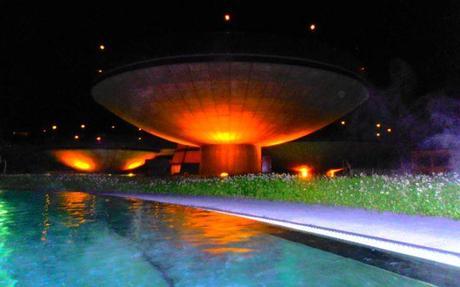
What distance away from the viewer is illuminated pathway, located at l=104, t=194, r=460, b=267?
7.62m

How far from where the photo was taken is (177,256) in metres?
7.85

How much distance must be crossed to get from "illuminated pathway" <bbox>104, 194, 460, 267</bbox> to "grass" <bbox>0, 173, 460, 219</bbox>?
0.49m

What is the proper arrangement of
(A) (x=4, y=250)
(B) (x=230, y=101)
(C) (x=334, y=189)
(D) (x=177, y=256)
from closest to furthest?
(D) (x=177, y=256), (A) (x=4, y=250), (C) (x=334, y=189), (B) (x=230, y=101)

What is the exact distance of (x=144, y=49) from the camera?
66.5 feet

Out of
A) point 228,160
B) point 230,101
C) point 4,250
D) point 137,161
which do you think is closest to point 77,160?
point 137,161

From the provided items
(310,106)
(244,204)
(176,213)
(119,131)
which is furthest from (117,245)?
(119,131)

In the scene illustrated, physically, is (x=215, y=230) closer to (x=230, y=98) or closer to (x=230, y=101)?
(x=230, y=98)

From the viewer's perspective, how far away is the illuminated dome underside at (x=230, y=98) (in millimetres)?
20169

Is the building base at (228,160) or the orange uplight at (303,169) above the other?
the orange uplight at (303,169)

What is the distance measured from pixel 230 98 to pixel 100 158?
25.9 metres

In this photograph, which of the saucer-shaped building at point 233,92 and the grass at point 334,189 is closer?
the grass at point 334,189

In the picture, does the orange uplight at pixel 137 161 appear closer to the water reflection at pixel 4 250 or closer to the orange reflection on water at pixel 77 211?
the orange reflection on water at pixel 77 211

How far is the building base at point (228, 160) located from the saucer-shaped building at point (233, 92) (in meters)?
Answer: 0.06

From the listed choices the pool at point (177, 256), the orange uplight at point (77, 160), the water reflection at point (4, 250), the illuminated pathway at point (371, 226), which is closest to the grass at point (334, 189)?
the illuminated pathway at point (371, 226)
